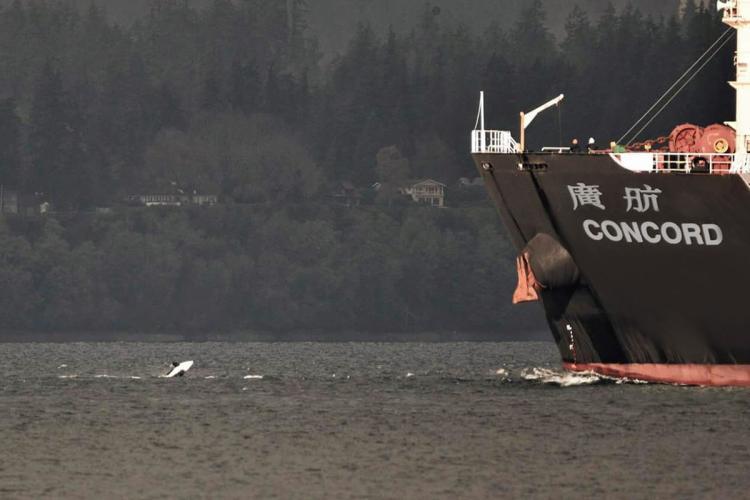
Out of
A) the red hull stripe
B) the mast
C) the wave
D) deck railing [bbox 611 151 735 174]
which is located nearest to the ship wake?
the wave

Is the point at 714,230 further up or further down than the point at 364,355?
further up

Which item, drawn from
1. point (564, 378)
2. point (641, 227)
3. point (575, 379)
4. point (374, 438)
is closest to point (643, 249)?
point (641, 227)

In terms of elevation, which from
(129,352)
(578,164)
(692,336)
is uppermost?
(578,164)

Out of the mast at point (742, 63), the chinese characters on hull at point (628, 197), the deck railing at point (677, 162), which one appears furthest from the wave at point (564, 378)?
the mast at point (742, 63)

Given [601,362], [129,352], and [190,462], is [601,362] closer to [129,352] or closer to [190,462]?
[190,462]

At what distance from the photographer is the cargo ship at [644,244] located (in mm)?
72562

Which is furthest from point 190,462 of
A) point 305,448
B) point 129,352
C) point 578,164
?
point 129,352

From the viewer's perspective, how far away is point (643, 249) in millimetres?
73500

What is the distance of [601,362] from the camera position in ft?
253

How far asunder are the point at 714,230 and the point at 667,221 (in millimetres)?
1726

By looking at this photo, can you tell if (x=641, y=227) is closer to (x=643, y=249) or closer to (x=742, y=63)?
(x=643, y=249)

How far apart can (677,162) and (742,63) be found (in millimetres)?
7900

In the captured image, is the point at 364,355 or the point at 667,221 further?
the point at 364,355

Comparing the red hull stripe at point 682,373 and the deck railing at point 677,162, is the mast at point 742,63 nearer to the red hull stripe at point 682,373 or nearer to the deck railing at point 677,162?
the deck railing at point 677,162
